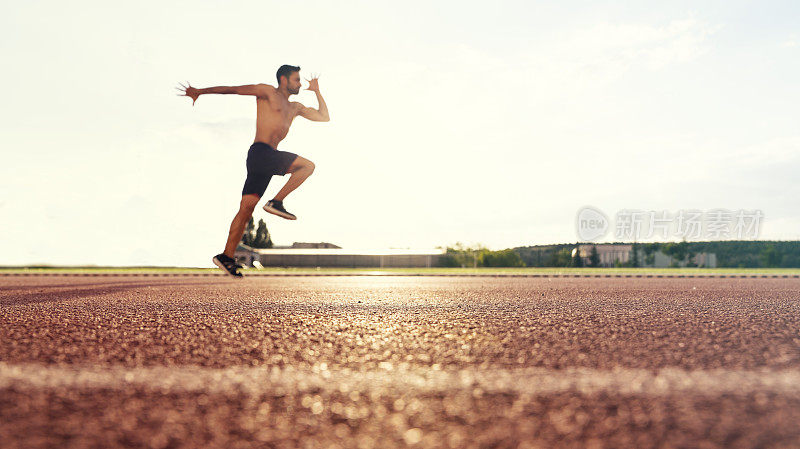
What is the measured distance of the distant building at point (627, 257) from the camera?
7219 centimetres

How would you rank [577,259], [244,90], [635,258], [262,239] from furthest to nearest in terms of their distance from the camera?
1. [262,239]
2. [635,258]
3. [577,259]
4. [244,90]

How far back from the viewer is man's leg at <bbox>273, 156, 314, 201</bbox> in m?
5.22

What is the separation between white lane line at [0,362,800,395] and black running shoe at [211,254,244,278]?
257 centimetres

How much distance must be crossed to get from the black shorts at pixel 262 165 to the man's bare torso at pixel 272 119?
0.11 metres

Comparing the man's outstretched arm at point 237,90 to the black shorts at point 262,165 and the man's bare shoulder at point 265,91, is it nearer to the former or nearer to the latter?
the man's bare shoulder at point 265,91

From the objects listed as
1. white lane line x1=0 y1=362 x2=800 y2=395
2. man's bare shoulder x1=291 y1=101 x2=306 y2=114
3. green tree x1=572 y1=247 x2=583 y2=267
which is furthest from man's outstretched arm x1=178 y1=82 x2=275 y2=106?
green tree x1=572 y1=247 x2=583 y2=267

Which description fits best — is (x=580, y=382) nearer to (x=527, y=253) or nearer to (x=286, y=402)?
(x=286, y=402)

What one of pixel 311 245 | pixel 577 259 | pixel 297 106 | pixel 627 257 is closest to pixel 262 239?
pixel 311 245

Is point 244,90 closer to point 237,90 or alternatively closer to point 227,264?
point 237,90

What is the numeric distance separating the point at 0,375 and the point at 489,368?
1.96 m

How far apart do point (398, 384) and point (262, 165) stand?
319 cm

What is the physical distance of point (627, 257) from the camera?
74562 millimetres

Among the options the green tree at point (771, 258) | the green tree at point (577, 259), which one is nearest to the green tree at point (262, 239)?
the green tree at point (577, 259)

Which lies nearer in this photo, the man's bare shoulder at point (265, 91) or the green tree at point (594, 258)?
the man's bare shoulder at point (265, 91)
